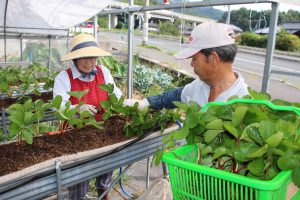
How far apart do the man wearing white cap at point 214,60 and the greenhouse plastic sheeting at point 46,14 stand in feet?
10.7

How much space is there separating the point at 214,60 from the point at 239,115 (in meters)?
0.78

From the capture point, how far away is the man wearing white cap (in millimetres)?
1596

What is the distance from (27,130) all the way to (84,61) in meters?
0.86

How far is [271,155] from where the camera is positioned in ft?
2.66

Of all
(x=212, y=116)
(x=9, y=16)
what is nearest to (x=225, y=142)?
(x=212, y=116)

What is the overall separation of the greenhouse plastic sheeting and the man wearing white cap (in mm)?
3251

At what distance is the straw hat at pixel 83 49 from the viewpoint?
2170mm

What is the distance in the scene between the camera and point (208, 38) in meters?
→ 1.59

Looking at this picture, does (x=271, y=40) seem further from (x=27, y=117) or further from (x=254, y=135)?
(x=27, y=117)

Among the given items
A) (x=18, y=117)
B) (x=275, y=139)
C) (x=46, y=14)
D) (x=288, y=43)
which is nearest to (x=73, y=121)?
(x=18, y=117)

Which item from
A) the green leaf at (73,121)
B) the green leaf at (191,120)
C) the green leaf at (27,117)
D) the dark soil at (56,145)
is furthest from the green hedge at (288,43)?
the green leaf at (191,120)

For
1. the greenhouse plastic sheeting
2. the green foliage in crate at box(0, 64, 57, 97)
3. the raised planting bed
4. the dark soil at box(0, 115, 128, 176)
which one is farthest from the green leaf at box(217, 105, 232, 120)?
the greenhouse plastic sheeting

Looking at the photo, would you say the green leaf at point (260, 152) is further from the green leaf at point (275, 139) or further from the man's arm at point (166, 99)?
the man's arm at point (166, 99)

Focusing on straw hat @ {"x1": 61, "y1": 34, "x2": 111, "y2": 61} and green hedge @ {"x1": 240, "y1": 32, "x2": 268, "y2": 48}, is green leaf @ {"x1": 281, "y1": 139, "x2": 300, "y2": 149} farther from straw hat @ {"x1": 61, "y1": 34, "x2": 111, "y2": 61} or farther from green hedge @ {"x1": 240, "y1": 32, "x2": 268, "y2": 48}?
green hedge @ {"x1": 240, "y1": 32, "x2": 268, "y2": 48}
